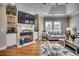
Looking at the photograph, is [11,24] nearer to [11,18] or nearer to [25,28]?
[11,18]

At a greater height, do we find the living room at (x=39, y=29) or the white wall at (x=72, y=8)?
the white wall at (x=72, y=8)

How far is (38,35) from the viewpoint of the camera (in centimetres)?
298

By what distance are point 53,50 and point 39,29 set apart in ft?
2.11

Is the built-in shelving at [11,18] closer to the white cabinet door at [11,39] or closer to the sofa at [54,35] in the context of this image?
the white cabinet door at [11,39]

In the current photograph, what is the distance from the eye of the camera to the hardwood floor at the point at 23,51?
8.79 ft

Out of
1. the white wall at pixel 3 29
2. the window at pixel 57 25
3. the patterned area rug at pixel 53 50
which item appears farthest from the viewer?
the window at pixel 57 25

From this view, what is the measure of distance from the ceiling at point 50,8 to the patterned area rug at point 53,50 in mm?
826

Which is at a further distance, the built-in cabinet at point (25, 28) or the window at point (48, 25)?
the window at point (48, 25)

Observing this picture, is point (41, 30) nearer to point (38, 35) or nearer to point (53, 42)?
point (38, 35)

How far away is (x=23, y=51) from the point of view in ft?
9.17

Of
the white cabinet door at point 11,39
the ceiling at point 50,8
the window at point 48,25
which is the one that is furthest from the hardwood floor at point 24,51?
the ceiling at point 50,8

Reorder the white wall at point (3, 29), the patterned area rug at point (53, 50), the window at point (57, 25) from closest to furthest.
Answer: the white wall at point (3, 29) → the patterned area rug at point (53, 50) → the window at point (57, 25)

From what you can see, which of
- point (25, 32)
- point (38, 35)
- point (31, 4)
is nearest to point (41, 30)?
point (38, 35)

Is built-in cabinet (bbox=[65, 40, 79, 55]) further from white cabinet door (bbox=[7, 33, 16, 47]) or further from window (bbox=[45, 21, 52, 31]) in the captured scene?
white cabinet door (bbox=[7, 33, 16, 47])
